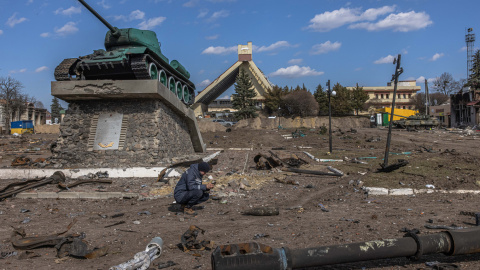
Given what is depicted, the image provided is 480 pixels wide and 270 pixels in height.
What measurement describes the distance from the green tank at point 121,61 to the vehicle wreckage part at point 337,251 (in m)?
10.4

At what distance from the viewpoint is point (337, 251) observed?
11.2ft

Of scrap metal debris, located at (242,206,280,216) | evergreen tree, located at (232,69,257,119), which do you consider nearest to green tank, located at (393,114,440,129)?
evergreen tree, located at (232,69,257,119)

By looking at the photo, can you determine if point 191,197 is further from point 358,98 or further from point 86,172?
point 358,98

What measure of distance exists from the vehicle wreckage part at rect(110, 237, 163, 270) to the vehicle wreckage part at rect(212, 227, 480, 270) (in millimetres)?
1371

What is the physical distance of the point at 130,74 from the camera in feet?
44.5

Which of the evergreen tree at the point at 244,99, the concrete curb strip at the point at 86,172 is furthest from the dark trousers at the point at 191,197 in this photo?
the evergreen tree at the point at 244,99

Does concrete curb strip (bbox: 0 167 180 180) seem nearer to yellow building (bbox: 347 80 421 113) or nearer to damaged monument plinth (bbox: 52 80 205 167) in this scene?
damaged monument plinth (bbox: 52 80 205 167)

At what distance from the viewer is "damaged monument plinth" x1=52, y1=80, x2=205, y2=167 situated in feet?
40.2

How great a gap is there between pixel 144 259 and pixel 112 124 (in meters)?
9.32

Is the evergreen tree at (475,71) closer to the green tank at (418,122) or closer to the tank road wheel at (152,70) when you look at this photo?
the green tank at (418,122)

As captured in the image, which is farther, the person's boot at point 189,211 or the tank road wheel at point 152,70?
the tank road wheel at point 152,70

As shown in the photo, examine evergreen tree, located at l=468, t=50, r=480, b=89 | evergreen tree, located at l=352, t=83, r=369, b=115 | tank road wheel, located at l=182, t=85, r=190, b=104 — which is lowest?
tank road wheel, located at l=182, t=85, r=190, b=104

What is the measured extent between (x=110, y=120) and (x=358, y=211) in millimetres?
9333

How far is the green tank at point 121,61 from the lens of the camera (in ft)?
41.4
